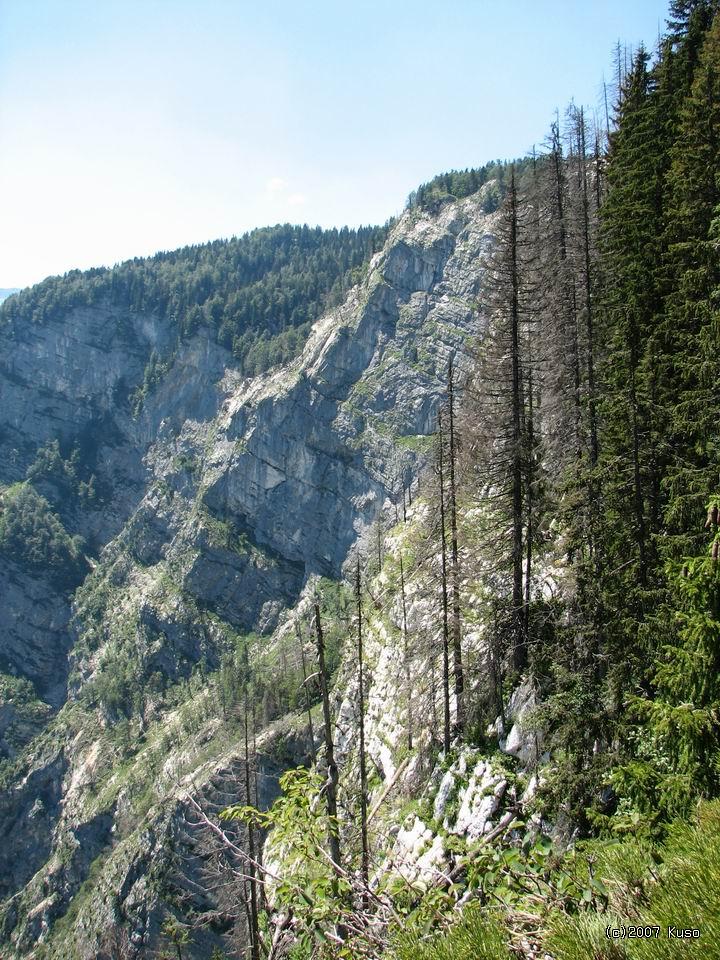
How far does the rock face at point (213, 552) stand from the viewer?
12412cm

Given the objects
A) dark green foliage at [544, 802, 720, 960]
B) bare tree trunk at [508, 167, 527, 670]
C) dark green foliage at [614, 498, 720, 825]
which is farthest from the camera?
bare tree trunk at [508, 167, 527, 670]

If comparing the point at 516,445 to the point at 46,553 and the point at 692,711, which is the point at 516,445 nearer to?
the point at 692,711

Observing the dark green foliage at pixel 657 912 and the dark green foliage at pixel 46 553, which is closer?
the dark green foliage at pixel 657 912

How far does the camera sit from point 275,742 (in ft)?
289

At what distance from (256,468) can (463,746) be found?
484ft

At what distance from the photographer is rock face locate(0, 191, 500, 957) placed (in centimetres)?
12412

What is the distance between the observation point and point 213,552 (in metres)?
164

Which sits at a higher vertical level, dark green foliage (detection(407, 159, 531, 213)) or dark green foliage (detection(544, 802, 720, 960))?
dark green foliage (detection(407, 159, 531, 213))

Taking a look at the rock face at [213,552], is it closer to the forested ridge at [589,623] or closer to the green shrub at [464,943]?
the forested ridge at [589,623]

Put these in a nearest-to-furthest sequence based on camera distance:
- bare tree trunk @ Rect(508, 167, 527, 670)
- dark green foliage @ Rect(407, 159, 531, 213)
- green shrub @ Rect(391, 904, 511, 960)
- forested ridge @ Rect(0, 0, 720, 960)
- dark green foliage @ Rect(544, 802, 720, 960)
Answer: dark green foliage @ Rect(544, 802, 720, 960), green shrub @ Rect(391, 904, 511, 960), forested ridge @ Rect(0, 0, 720, 960), bare tree trunk @ Rect(508, 167, 527, 670), dark green foliage @ Rect(407, 159, 531, 213)

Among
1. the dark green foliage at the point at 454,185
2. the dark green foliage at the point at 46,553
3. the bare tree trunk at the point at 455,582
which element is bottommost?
the dark green foliage at the point at 46,553

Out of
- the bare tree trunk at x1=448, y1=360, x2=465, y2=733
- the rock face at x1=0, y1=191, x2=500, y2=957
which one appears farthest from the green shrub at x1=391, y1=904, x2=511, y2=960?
the rock face at x1=0, y1=191, x2=500, y2=957

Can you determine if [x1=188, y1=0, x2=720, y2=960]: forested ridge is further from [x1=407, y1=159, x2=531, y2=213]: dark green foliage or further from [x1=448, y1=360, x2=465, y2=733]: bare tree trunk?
[x1=407, y1=159, x2=531, y2=213]: dark green foliage

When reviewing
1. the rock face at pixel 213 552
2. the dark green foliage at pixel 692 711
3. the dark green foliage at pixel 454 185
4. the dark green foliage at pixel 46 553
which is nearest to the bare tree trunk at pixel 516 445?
the dark green foliage at pixel 692 711
